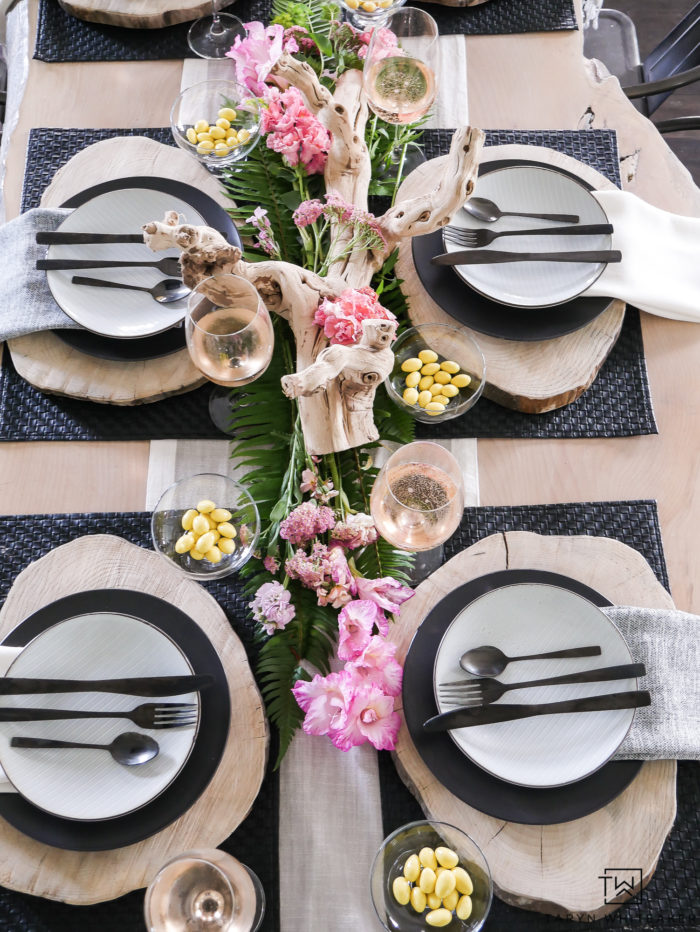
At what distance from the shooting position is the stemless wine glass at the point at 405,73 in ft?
4.45

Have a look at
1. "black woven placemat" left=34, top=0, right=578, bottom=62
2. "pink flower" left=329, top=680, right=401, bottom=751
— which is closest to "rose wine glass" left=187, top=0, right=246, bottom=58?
"black woven placemat" left=34, top=0, right=578, bottom=62

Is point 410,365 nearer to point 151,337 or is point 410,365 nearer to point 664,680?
point 151,337

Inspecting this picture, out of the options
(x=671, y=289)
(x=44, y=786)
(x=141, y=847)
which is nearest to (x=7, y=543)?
(x=44, y=786)

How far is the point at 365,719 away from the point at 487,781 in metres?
0.20

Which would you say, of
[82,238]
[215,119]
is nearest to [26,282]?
[82,238]

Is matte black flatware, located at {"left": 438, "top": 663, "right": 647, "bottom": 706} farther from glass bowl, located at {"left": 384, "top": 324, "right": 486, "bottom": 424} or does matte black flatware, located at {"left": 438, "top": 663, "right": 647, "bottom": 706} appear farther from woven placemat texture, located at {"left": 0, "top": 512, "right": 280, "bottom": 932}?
glass bowl, located at {"left": 384, "top": 324, "right": 486, "bottom": 424}

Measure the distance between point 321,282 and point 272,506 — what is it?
0.37m

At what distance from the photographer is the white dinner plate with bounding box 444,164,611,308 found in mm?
1329

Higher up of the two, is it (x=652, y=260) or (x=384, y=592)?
(x=652, y=260)

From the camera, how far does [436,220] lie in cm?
119

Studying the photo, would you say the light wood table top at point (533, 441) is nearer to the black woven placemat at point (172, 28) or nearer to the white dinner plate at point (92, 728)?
the black woven placemat at point (172, 28)

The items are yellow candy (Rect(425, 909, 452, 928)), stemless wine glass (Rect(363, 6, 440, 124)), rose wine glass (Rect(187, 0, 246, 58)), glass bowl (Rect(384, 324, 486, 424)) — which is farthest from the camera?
rose wine glass (Rect(187, 0, 246, 58))

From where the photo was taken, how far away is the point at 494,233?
1358 mm

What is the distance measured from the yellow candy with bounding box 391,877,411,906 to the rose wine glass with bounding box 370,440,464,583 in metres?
0.44
